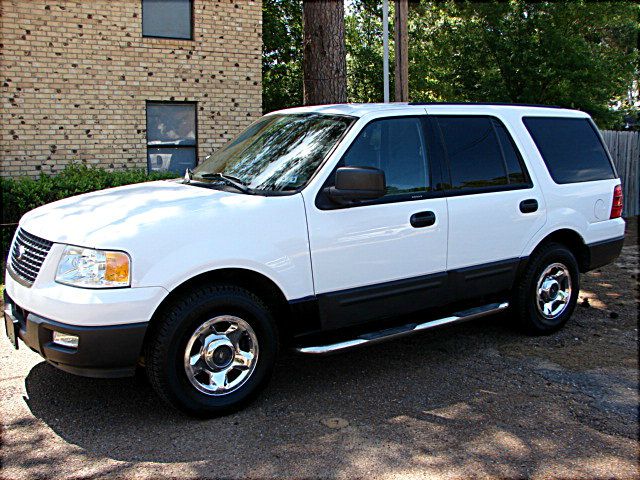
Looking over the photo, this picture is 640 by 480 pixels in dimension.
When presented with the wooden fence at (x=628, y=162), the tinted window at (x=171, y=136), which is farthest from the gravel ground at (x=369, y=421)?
the wooden fence at (x=628, y=162)

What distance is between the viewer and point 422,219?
5.04 meters

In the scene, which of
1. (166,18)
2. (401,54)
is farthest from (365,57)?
(401,54)

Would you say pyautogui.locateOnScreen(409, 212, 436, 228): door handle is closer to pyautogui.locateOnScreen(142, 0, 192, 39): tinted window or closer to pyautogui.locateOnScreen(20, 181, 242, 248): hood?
pyautogui.locateOnScreen(20, 181, 242, 248): hood

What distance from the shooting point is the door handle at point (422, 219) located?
4988 mm

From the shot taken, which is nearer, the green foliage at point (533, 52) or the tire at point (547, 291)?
the tire at point (547, 291)

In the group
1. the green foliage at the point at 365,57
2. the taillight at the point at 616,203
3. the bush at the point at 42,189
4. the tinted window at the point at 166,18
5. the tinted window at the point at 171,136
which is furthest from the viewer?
the green foliage at the point at 365,57

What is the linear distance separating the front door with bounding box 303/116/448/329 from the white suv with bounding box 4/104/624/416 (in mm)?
11

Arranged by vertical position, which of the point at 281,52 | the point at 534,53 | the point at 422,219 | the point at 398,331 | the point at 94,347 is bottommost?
the point at 398,331

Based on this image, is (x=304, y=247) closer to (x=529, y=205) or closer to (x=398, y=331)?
(x=398, y=331)

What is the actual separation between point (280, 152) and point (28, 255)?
185 cm

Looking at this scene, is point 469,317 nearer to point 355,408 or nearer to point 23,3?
point 355,408

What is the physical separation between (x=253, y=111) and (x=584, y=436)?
10.1 metres

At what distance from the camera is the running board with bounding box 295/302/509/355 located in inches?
182

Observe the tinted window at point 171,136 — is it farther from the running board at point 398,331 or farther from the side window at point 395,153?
the running board at point 398,331
